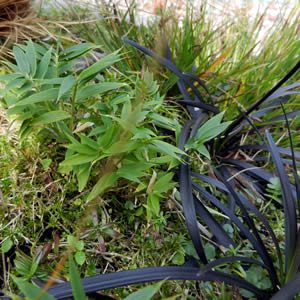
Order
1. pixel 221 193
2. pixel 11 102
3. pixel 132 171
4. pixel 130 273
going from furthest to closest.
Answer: pixel 221 193 < pixel 11 102 < pixel 132 171 < pixel 130 273

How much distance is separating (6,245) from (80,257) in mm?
249

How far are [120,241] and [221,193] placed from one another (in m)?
0.52

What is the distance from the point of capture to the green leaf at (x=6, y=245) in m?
0.91

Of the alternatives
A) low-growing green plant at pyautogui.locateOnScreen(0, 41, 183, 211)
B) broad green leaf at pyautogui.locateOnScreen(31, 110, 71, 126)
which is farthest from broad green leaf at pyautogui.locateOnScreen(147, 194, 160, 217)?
broad green leaf at pyautogui.locateOnScreen(31, 110, 71, 126)

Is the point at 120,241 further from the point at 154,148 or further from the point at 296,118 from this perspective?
the point at 296,118

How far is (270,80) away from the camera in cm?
146

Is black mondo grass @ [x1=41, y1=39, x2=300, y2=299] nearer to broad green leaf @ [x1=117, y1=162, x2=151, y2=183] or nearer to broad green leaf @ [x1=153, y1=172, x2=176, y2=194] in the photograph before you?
broad green leaf @ [x1=153, y1=172, x2=176, y2=194]

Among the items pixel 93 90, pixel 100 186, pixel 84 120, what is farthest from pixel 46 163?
pixel 100 186

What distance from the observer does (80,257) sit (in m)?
0.91

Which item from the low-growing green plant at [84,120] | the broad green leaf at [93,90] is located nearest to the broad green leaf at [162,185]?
the low-growing green plant at [84,120]

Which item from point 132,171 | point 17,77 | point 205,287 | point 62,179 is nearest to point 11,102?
point 17,77

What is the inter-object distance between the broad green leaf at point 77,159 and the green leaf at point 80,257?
31 centimetres

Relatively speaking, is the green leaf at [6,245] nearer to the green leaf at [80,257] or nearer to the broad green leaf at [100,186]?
the green leaf at [80,257]

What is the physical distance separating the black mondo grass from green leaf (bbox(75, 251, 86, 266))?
186 mm
